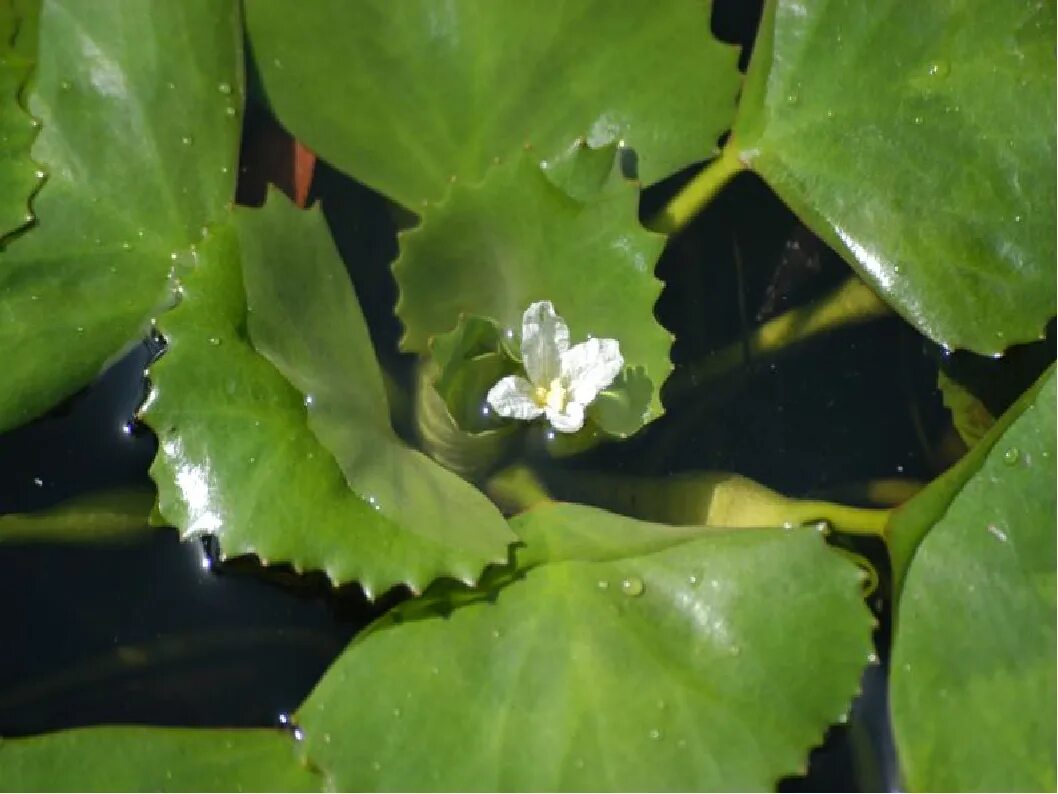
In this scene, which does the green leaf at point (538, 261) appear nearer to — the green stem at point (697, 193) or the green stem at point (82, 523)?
the green stem at point (697, 193)

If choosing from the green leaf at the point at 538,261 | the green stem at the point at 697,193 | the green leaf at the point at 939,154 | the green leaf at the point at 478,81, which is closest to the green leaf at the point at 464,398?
the green leaf at the point at 538,261

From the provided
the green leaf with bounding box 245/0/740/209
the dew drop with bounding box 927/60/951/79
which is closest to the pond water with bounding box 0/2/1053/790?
the green leaf with bounding box 245/0/740/209

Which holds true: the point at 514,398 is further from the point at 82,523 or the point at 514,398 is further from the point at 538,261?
the point at 82,523

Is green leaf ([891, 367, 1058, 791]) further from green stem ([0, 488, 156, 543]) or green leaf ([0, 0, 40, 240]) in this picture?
green leaf ([0, 0, 40, 240])

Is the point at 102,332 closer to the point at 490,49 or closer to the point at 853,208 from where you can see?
the point at 490,49

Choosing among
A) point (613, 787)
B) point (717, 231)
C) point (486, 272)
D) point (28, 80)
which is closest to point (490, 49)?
point (486, 272)

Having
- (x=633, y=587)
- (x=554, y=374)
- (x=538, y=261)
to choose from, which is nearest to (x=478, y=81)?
(x=538, y=261)
